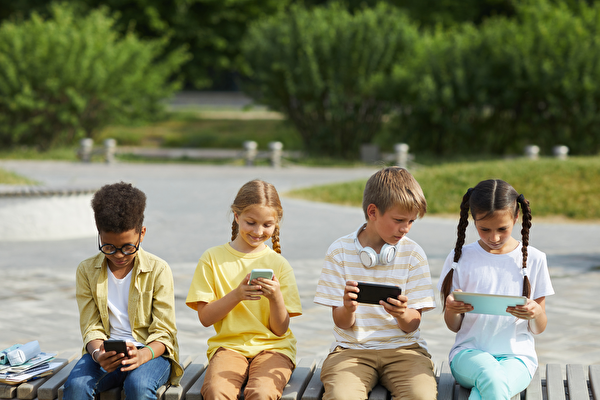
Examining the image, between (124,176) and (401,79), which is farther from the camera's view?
(401,79)

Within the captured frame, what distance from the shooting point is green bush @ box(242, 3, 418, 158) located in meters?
24.2

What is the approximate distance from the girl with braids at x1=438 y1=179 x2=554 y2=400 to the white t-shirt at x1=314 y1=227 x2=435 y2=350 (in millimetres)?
170

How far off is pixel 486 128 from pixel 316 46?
657 centimetres

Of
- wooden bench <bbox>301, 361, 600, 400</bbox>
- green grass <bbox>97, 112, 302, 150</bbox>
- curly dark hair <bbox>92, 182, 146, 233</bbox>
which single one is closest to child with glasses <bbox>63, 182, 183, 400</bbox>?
curly dark hair <bbox>92, 182, 146, 233</bbox>

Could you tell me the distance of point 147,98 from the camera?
1096 inches

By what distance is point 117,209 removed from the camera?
3.44 metres

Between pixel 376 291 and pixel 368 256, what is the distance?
252mm

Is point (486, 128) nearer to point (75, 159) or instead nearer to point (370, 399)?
point (75, 159)

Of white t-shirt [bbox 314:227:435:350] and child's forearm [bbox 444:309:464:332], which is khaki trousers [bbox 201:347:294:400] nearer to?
white t-shirt [bbox 314:227:435:350]

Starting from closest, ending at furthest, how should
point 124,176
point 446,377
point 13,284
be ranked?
point 446,377 → point 13,284 → point 124,176

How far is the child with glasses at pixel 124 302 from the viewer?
11.2 ft

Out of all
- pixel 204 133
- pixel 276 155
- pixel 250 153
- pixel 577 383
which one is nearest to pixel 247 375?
pixel 577 383

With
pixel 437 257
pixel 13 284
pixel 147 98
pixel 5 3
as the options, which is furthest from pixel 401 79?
pixel 5 3

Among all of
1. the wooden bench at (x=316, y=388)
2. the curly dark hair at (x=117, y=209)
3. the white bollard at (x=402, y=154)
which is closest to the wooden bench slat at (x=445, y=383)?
the wooden bench at (x=316, y=388)
